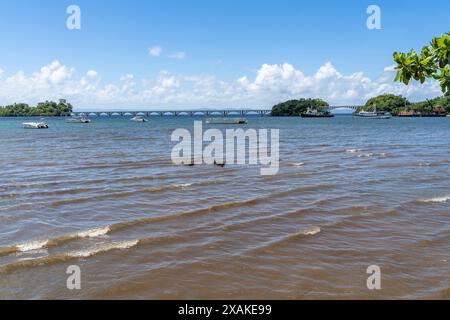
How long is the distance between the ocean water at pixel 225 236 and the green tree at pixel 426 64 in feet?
12.4

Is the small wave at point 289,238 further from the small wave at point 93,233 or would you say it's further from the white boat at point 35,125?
the white boat at point 35,125

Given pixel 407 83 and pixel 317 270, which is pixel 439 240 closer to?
pixel 317 270

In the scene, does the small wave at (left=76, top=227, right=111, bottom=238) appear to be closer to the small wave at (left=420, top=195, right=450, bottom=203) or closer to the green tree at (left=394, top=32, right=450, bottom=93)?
the green tree at (left=394, top=32, right=450, bottom=93)

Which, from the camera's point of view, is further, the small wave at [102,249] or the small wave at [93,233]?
the small wave at [93,233]

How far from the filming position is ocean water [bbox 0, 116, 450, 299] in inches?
298

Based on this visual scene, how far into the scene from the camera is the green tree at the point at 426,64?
19.7 ft

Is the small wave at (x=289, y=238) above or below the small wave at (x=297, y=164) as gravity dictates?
below

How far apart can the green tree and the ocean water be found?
378 centimetres

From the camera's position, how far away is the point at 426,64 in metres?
6.16

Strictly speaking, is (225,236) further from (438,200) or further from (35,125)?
(35,125)

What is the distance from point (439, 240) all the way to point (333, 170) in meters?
12.9

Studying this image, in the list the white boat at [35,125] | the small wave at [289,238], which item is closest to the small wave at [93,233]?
the small wave at [289,238]

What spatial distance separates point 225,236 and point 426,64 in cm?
643

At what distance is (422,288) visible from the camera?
24.3 ft
